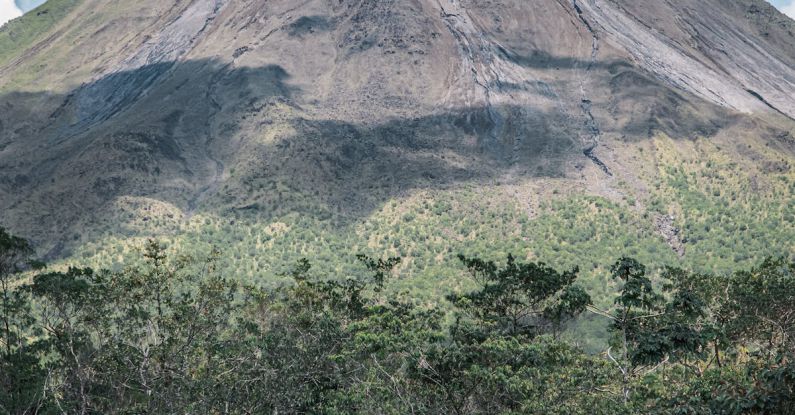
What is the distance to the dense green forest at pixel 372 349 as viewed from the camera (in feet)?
86.0

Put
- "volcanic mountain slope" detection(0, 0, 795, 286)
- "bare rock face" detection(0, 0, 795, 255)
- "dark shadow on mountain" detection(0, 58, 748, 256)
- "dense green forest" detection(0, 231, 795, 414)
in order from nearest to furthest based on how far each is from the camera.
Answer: "dense green forest" detection(0, 231, 795, 414) < "volcanic mountain slope" detection(0, 0, 795, 286) < "dark shadow on mountain" detection(0, 58, 748, 256) < "bare rock face" detection(0, 0, 795, 255)

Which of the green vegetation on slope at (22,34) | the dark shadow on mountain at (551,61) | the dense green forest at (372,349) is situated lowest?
the dark shadow on mountain at (551,61)

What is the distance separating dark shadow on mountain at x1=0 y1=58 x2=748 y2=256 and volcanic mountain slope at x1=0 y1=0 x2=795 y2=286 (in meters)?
0.41

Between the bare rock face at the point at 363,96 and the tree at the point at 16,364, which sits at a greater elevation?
the tree at the point at 16,364

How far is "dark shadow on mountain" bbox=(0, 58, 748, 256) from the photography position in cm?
10538

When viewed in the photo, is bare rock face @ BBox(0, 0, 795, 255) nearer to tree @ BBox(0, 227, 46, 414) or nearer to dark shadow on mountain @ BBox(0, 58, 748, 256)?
dark shadow on mountain @ BBox(0, 58, 748, 256)

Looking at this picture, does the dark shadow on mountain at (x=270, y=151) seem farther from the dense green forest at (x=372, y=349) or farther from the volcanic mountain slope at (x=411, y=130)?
the dense green forest at (x=372, y=349)

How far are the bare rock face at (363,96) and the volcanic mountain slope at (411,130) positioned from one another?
0.42 meters

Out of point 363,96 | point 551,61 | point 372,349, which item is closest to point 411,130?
point 363,96

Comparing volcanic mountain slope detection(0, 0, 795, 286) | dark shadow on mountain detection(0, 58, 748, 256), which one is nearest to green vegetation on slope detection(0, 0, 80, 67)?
volcanic mountain slope detection(0, 0, 795, 286)

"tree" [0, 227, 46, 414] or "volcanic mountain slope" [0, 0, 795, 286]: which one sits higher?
"tree" [0, 227, 46, 414]

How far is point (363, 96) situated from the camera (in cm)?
12975

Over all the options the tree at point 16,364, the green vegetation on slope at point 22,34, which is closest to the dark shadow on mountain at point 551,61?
the tree at point 16,364

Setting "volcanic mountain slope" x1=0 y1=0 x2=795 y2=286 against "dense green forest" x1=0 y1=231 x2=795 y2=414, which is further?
"volcanic mountain slope" x1=0 y1=0 x2=795 y2=286
